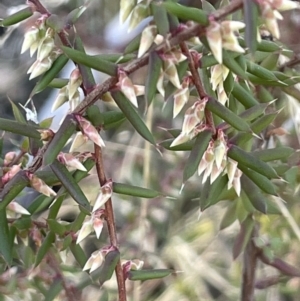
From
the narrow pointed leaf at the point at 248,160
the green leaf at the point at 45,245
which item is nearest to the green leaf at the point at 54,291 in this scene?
the green leaf at the point at 45,245

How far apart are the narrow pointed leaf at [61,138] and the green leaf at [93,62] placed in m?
0.04

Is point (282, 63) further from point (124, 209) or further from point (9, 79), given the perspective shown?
point (9, 79)

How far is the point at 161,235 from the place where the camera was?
1.15 metres

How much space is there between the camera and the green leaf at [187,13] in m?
0.28

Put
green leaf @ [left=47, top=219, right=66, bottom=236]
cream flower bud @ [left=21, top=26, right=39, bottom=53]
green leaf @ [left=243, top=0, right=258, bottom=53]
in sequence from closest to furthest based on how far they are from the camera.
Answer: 1. green leaf @ [left=243, top=0, right=258, bottom=53]
2. cream flower bud @ [left=21, top=26, right=39, bottom=53]
3. green leaf @ [left=47, top=219, right=66, bottom=236]

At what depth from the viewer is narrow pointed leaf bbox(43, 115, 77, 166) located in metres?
0.34

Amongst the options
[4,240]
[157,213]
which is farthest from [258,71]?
[157,213]

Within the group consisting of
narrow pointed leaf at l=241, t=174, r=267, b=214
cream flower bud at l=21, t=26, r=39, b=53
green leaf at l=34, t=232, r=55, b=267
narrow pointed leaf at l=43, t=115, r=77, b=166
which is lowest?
green leaf at l=34, t=232, r=55, b=267

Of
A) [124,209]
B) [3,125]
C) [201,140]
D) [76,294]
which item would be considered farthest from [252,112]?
[124,209]

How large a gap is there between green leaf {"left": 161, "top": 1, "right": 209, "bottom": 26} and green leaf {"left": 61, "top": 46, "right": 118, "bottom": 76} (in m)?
0.06

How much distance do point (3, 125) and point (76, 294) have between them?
0.87 feet

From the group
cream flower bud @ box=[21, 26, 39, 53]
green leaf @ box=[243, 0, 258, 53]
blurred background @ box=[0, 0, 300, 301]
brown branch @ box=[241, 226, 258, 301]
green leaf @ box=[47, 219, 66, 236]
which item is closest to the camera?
green leaf @ box=[243, 0, 258, 53]

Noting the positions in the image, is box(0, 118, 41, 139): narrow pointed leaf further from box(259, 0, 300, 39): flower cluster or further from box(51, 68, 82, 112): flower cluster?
box(259, 0, 300, 39): flower cluster

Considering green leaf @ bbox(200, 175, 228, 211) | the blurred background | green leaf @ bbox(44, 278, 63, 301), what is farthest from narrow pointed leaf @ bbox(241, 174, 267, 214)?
the blurred background
